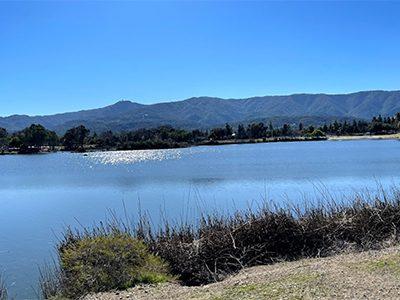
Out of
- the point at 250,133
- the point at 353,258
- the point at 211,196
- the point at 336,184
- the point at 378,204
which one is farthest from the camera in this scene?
the point at 250,133

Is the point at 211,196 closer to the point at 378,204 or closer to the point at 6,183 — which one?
the point at 378,204

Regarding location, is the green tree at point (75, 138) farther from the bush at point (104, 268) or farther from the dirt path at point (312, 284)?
the dirt path at point (312, 284)

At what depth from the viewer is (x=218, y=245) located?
1421cm

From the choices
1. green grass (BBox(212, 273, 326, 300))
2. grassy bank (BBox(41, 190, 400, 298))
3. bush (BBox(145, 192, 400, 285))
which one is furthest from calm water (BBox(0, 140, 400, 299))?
green grass (BBox(212, 273, 326, 300))

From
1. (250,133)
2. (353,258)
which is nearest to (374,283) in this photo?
(353,258)

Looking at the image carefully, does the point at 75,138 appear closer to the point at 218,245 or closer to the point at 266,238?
the point at 266,238

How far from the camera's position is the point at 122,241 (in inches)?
504

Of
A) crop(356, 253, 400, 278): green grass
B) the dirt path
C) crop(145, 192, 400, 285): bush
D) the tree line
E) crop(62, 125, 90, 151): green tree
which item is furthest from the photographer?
crop(62, 125, 90, 151): green tree

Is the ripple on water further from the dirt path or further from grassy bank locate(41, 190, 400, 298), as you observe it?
the dirt path

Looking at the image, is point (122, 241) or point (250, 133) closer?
point (122, 241)

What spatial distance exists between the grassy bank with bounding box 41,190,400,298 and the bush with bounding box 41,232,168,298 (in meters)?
0.02

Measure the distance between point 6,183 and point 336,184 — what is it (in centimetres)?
4085

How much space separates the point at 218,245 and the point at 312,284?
471 centimetres

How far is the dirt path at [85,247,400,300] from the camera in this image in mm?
9242
